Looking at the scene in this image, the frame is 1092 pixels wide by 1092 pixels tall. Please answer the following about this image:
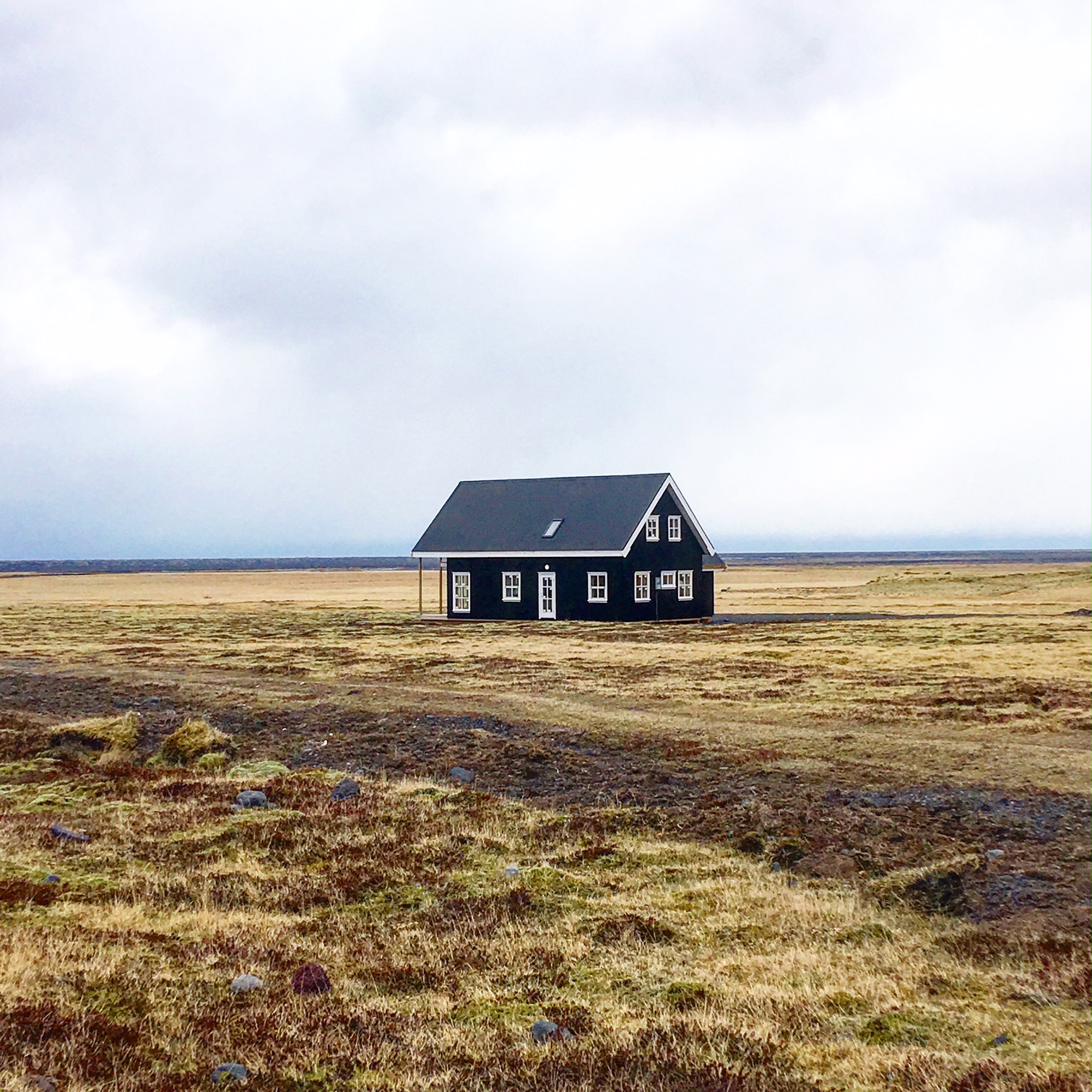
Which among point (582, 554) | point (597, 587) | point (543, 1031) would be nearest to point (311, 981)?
point (543, 1031)

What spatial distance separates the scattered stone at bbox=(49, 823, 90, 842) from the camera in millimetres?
11773

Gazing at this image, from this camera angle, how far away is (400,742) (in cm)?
1939

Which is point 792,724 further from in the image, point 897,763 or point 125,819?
point 125,819

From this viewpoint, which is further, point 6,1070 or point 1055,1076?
point 1055,1076

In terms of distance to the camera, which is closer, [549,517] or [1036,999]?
[1036,999]

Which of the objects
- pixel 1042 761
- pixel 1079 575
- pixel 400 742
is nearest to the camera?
pixel 1042 761

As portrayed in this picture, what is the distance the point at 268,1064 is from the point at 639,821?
7.57 meters

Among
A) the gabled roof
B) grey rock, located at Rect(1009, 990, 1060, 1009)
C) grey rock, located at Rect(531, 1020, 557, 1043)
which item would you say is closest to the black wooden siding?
the gabled roof

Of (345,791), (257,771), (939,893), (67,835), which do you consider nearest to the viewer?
(939,893)

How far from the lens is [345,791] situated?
14938 millimetres

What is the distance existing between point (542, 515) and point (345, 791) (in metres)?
39.6

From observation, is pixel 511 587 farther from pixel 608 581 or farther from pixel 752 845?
pixel 752 845

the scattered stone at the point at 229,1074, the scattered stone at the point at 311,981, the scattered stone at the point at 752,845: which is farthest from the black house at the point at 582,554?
the scattered stone at the point at 229,1074

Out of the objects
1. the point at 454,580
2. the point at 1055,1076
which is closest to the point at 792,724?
the point at 1055,1076
